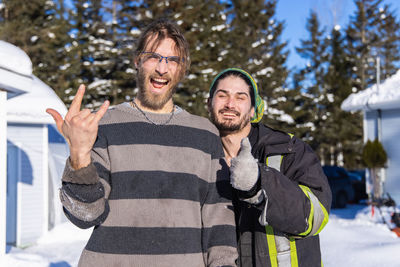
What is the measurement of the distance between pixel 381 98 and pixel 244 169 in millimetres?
11221

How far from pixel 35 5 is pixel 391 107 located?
17.9 metres

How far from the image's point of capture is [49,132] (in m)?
11.0

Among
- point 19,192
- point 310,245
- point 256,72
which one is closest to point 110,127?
point 310,245

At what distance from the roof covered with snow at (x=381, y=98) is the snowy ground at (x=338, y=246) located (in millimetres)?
3171

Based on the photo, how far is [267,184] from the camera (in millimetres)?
1906

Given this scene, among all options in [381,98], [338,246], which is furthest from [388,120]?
[338,246]

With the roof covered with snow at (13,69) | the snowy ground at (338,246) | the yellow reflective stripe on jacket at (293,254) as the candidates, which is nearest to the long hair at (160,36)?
the yellow reflective stripe on jacket at (293,254)

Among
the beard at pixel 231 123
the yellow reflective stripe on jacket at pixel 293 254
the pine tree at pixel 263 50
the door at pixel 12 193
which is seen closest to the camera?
the yellow reflective stripe on jacket at pixel 293 254

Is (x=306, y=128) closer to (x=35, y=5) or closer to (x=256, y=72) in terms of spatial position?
(x=256, y=72)

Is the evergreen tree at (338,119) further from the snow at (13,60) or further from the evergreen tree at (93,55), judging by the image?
the snow at (13,60)

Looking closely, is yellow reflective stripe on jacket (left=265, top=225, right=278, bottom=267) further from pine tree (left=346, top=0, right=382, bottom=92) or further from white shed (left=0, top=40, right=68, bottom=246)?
pine tree (left=346, top=0, right=382, bottom=92)

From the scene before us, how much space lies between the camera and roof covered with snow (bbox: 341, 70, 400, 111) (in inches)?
450

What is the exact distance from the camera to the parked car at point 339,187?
14.7 meters

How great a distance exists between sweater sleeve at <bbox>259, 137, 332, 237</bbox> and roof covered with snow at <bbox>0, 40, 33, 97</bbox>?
466 cm
